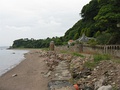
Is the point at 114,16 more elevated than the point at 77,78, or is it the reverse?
the point at 114,16

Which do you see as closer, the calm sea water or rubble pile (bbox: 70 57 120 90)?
rubble pile (bbox: 70 57 120 90)

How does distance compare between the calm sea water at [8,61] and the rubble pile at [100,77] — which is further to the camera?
the calm sea water at [8,61]

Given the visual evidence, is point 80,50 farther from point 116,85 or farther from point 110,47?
point 116,85

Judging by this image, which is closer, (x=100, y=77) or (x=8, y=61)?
(x=100, y=77)

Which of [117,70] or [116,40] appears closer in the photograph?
[117,70]

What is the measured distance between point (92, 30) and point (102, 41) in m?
32.0

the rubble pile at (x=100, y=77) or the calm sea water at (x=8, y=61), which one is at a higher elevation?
the rubble pile at (x=100, y=77)

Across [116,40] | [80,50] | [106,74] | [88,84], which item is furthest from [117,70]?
[80,50]

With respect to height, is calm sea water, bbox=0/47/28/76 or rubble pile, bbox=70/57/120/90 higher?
rubble pile, bbox=70/57/120/90

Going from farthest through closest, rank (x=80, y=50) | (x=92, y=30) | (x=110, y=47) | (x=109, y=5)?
(x=92, y=30) → (x=80, y=50) → (x=110, y=47) → (x=109, y=5)

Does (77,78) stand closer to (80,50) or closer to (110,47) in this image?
(110,47)

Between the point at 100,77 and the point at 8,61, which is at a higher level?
the point at 100,77

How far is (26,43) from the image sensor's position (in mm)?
162125

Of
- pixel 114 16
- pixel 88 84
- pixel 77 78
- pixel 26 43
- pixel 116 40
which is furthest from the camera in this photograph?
pixel 26 43
